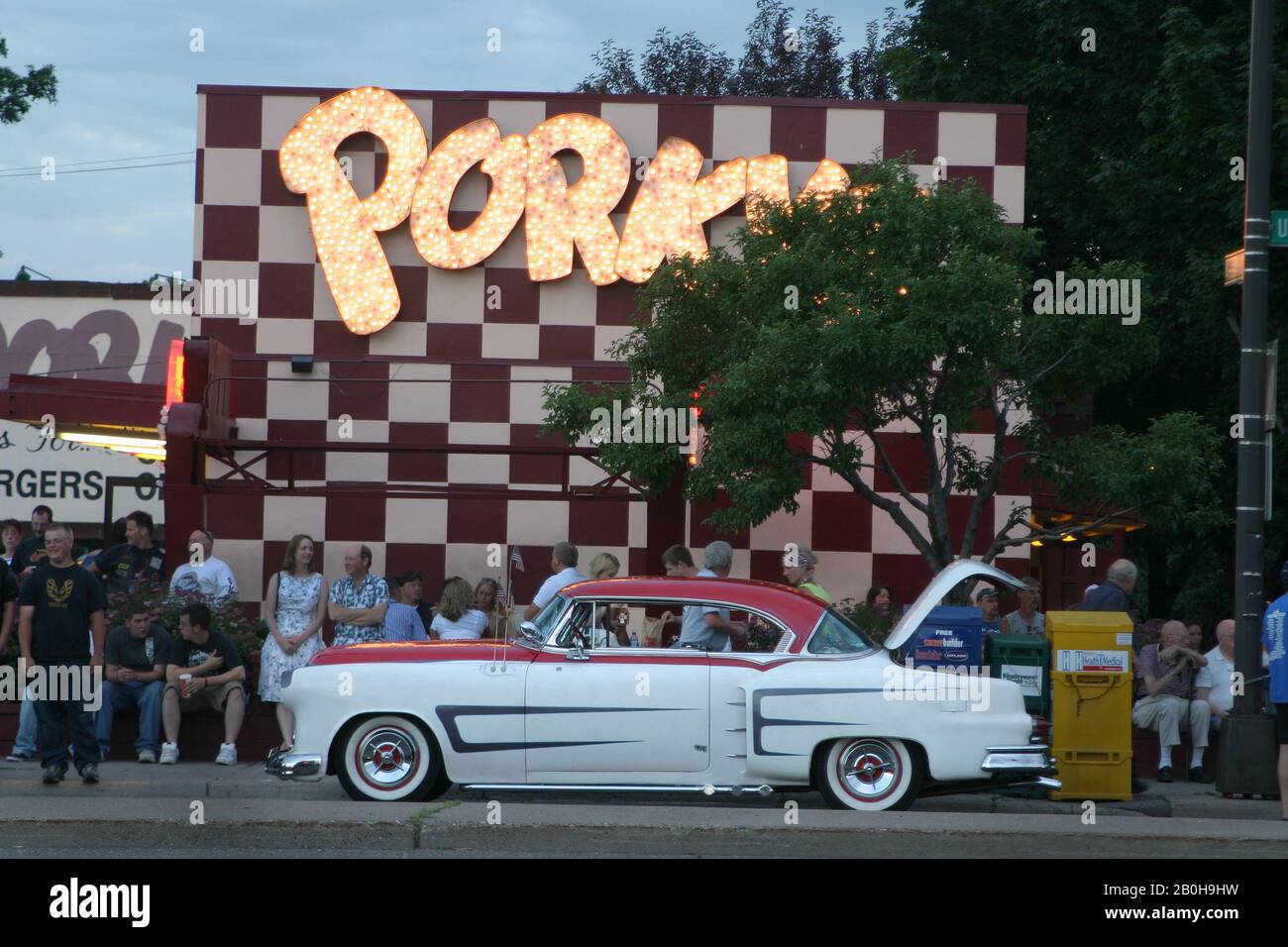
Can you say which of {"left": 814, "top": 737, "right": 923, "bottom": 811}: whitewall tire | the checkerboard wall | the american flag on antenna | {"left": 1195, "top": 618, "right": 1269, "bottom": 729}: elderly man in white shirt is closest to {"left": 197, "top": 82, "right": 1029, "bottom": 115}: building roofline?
the checkerboard wall

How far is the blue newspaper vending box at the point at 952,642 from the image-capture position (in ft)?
34.3

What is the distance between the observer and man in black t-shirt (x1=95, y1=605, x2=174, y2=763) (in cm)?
1093

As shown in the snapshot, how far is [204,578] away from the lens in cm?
1219

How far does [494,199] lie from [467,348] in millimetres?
1495

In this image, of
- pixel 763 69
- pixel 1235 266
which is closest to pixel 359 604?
pixel 1235 266

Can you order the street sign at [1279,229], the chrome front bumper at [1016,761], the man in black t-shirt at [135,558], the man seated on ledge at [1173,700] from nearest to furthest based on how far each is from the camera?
the chrome front bumper at [1016,761] < the street sign at [1279,229] < the man seated on ledge at [1173,700] < the man in black t-shirt at [135,558]

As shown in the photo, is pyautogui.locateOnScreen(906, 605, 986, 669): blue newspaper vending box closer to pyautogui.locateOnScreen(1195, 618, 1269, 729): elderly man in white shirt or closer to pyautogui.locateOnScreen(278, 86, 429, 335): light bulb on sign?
pyautogui.locateOnScreen(1195, 618, 1269, 729): elderly man in white shirt

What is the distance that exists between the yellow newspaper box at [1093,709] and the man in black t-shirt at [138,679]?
6.31m

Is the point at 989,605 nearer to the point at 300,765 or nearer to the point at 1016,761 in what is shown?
the point at 1016,761

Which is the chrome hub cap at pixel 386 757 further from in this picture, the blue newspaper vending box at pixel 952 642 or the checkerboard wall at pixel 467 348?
the checkerboard wall at pixel 467 348

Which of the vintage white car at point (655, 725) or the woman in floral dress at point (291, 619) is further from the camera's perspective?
the woman in floral dress at point (291, 619)

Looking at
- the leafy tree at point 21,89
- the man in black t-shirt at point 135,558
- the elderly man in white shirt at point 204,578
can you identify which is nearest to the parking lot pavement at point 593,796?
the elderly man in white shirt at point 204,578

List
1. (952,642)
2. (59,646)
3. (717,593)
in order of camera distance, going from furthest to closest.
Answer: (952,642)
(59,646)
(717,593)

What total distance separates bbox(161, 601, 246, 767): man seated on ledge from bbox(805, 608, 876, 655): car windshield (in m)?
4.46
